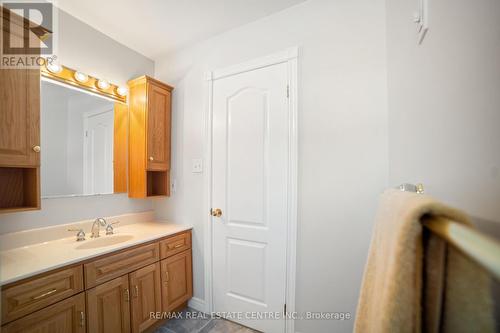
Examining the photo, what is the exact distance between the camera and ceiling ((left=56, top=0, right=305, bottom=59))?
1545 millimetres

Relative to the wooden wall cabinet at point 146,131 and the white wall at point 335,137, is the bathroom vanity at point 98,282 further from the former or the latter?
the white wall at point 335,137

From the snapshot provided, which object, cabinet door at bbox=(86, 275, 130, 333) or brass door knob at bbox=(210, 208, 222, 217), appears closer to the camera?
cabinet door at bbox=(86, 275, 130, 333)

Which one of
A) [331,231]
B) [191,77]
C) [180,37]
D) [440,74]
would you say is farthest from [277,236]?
[180,37]

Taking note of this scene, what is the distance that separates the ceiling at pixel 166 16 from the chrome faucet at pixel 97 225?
5.64ft

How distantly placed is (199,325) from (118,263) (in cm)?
92

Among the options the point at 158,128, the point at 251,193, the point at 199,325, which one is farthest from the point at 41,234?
the point at 251,193

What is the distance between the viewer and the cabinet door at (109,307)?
123cm

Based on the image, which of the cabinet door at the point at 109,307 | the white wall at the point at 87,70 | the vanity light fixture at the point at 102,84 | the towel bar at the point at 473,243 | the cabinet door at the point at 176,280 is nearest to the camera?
the towel bar at the point at 473,243

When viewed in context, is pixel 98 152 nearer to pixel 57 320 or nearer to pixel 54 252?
pixel 54 252

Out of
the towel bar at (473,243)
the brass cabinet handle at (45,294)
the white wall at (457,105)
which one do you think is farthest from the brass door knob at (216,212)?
the towel bar at (473,243)

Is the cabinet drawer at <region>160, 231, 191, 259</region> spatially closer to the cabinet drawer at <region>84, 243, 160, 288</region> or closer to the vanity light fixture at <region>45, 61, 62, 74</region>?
the cabinet drawer at <region>84, 243, 160, 288</region>

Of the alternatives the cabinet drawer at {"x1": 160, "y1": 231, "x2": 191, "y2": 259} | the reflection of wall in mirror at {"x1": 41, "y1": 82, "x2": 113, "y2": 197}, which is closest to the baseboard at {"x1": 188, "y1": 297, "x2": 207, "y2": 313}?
A: the cabinet drawer at {"x1": 160, "y1": 231, "x2": 191, "y2": 259}

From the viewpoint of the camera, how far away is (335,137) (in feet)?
4.65

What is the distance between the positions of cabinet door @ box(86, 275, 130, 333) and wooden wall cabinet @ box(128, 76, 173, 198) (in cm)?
81
